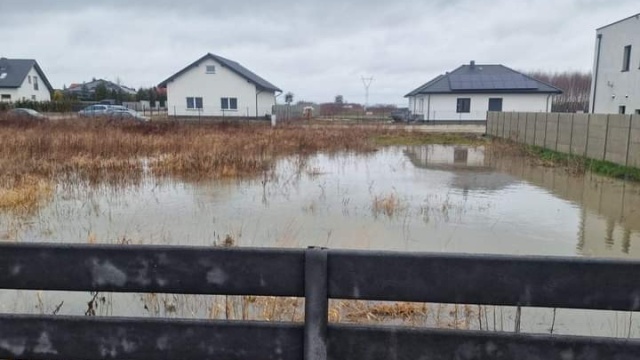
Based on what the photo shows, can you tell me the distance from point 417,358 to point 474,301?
352 mm

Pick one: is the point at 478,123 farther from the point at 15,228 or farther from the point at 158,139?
the point at 15,228

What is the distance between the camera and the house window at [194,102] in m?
45.3

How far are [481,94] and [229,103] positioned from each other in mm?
22524

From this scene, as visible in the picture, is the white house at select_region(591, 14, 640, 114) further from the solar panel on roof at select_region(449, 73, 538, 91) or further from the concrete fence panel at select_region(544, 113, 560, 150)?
the solar panel on roof at select_region(449, 73, 538, 91)

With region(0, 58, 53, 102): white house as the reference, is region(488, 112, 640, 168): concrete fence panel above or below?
below

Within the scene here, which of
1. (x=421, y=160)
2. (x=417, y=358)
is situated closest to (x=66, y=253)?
(x=417, y=358)

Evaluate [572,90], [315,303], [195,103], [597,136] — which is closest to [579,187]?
[597,136]

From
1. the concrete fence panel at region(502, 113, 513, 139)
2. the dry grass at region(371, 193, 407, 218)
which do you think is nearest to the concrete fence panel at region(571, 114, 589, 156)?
the concrete fence panel at region(502, 113, 513, 139)

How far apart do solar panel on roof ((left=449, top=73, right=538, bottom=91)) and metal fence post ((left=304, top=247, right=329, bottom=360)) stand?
143 feet

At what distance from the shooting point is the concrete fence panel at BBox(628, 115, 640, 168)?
45.4 feet

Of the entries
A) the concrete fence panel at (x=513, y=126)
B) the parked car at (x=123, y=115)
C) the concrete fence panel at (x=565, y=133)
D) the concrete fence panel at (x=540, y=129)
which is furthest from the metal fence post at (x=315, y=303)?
the parked car at (x=123, y=115)

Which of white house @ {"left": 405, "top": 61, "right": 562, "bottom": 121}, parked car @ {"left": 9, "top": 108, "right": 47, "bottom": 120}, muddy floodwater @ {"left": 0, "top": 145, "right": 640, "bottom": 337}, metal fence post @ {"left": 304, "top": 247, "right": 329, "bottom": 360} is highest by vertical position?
white house @ {"left": 405, "top": 61, "right": 562, "bottom": 121}

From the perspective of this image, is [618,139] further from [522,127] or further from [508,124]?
[508,124]

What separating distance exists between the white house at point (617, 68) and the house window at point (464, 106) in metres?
14.7
